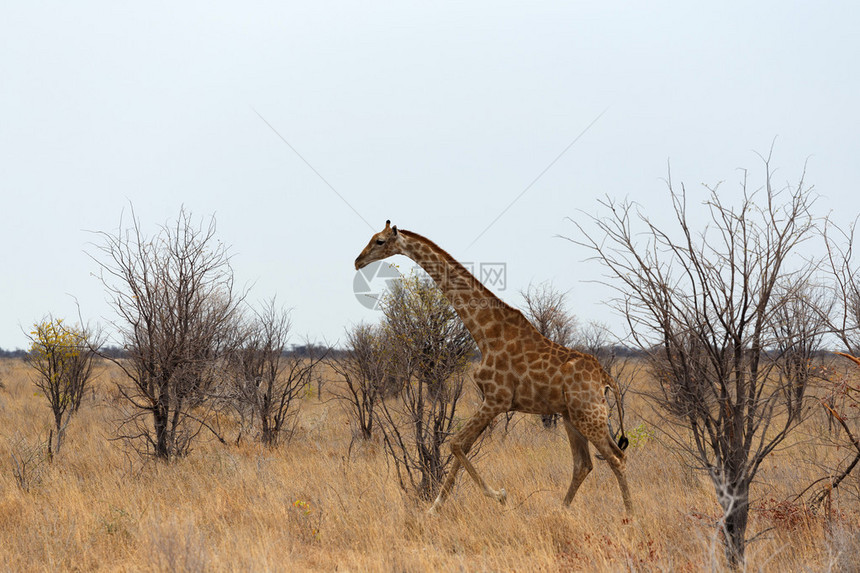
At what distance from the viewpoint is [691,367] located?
16.5ft

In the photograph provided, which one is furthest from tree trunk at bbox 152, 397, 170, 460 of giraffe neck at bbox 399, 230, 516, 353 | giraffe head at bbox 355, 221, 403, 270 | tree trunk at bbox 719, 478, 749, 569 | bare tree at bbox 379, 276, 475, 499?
tree trunk at bbox 719, 478, 749, 569

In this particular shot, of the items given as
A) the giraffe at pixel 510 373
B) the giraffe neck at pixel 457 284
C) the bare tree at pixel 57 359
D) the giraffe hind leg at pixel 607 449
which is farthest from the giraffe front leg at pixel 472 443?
the bare tree at pixel 57 359

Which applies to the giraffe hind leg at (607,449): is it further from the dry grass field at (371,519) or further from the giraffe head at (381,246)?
the giraffe head at (381,246)

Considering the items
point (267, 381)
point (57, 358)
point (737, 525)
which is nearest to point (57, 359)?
point (57, 358)

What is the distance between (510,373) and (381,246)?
1.88 meters

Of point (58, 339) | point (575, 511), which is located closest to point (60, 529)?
point (575, 511)

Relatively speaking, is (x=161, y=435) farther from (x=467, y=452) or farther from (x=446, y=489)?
(x=467, y=452)

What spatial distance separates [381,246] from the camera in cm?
667

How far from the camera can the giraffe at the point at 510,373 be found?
6484mm

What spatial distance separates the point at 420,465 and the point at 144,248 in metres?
5.23

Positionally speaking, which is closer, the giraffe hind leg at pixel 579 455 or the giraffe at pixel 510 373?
the giraffe at pixel 510 373

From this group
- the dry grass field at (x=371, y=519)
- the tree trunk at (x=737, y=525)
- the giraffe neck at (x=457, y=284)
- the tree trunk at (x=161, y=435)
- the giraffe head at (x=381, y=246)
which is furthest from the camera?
the tree trunk at (x=161, y=435)

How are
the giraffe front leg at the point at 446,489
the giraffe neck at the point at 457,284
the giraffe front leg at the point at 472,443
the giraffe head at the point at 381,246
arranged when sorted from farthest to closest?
the giraffe neck at the point at 457,284
the giraffe head at the point at 381,246
the giraffe front leg at the point at 446,489
the giraffe front leg at the point at 472,443

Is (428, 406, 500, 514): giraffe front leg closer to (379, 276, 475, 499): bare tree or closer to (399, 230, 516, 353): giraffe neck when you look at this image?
(379, 276, 475, 499): bare tree
